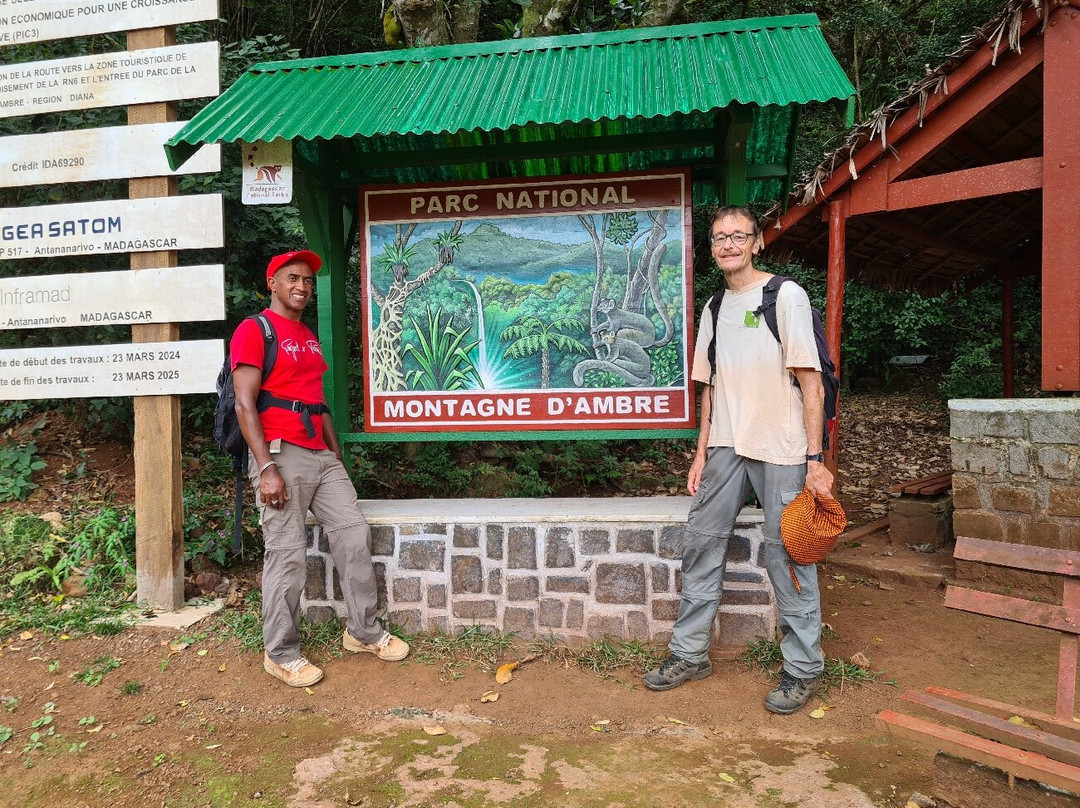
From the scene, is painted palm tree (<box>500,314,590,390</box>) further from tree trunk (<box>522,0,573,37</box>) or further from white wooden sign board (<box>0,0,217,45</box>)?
tree trunk (<box>522,0,573,37</box>)

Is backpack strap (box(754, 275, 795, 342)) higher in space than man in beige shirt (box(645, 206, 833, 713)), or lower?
higher

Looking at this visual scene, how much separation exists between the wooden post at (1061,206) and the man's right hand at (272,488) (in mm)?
4246

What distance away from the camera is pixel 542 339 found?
4.27m

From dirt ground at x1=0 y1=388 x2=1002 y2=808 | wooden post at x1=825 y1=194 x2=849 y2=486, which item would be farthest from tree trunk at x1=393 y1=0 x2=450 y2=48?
dirt ground at x1=0 y1=388 x2=1002 y2=808

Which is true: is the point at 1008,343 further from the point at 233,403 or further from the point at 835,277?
the point at 233,403

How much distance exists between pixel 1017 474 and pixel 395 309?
4108mm

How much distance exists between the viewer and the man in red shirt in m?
3.43

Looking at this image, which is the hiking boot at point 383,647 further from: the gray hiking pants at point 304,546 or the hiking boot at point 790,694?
the hiking boot at point 790,694

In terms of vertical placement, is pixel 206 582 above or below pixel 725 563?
below

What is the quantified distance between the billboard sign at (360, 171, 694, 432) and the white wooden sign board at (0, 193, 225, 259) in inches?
41.0

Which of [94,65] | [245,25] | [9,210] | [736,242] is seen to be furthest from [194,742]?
[245,25]

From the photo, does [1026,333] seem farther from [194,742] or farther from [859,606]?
[194,742]

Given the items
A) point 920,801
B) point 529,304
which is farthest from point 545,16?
point 920,801

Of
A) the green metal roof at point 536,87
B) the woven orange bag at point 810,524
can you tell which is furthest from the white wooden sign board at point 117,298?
the woven orange bag at point 810,524
